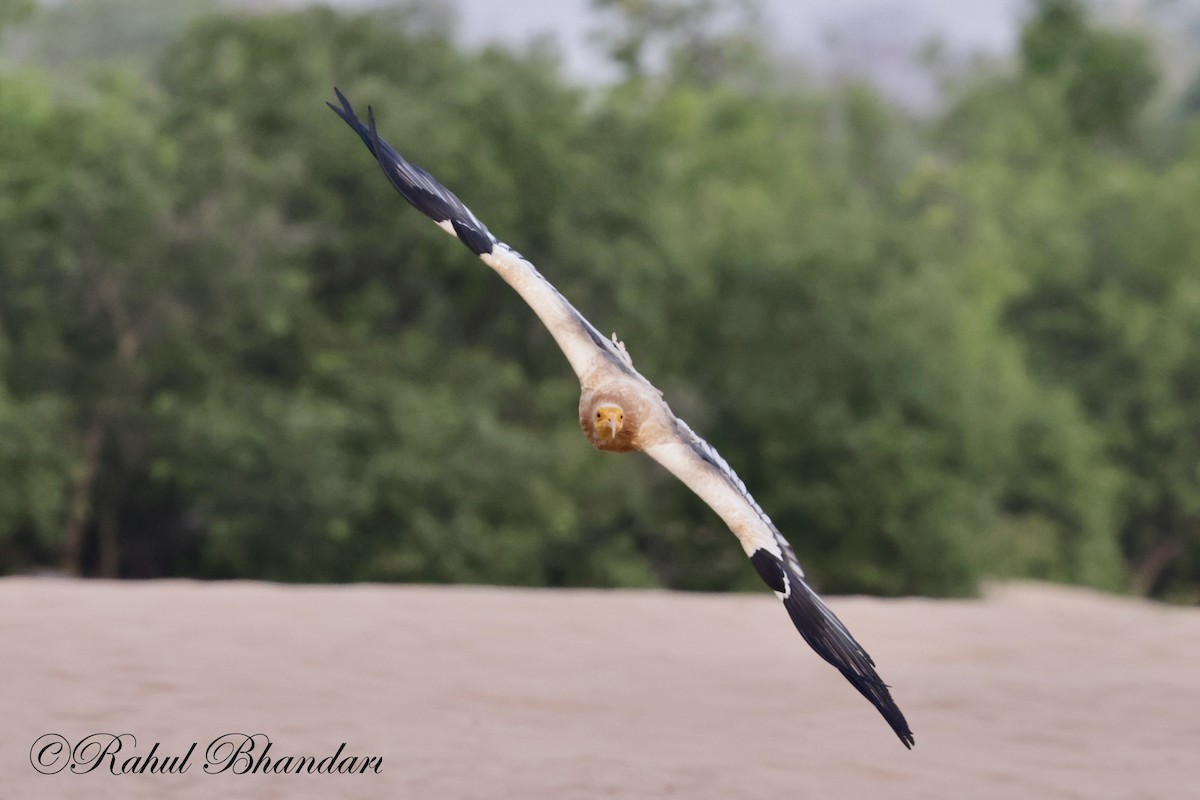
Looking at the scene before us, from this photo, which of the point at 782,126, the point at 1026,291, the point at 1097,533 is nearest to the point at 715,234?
the point at 1097,533

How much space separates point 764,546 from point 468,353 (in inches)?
842

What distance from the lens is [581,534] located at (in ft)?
94.7

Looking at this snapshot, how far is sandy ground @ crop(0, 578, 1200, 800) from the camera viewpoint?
892cm

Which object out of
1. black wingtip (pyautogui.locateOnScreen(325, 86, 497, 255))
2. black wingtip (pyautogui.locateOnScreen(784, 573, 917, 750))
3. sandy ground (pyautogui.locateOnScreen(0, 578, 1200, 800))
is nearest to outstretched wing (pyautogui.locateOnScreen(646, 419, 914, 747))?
black wingtip (pyautogui.locateOnScreen(784, 573, 917, 750))

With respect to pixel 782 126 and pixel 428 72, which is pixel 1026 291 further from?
pixel 428 72

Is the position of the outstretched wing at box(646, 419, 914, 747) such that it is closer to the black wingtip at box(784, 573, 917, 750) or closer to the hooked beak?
the black wingtip at box(784, 573, 917, 750)

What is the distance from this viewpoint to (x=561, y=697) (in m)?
10.9

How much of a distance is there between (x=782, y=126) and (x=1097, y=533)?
17996 mm

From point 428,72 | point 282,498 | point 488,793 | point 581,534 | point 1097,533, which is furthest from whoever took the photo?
A: point 1097,533

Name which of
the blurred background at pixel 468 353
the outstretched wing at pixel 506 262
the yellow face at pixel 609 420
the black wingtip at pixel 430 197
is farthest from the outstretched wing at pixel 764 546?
the blurred background at pixel 468 353

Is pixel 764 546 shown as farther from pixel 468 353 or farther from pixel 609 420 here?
pixel 468 353

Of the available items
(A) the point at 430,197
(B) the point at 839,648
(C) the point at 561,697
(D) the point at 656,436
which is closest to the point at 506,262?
(A) the point at 430,197

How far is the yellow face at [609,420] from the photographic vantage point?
25.1ft

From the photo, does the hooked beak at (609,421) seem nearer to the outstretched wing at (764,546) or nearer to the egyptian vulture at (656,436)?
the egyptian vulture at (656,436)
